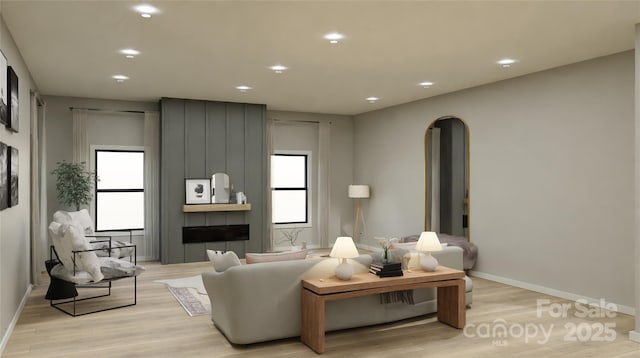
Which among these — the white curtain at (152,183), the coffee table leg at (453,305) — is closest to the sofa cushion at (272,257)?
the coffee table leg at (453,305)

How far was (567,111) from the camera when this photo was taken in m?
5.88

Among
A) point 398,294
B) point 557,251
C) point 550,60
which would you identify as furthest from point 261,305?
point 550,60

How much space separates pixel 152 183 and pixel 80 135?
1368mm

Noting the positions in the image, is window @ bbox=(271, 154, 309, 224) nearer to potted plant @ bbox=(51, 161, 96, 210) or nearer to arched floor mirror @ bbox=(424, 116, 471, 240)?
arched floor mirror @ bbox=(424, 116, 471, 240)

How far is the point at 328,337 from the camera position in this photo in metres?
4.41

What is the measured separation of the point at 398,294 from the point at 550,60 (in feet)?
10.4

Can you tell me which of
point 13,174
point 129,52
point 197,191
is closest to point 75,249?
point 13,174

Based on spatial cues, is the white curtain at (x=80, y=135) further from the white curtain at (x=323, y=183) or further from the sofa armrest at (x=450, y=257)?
the sofa armrest at (x=450, y=257)

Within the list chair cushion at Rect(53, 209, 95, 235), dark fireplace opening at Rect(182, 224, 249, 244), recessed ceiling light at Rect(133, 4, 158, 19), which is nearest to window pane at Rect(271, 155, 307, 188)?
dark fireplace opening at Rect(182, 224, 249, 244)

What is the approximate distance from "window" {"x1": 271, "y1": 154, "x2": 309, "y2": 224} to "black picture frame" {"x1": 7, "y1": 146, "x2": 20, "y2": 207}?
5.27 m

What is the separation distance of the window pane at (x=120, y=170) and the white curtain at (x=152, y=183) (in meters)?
0.16

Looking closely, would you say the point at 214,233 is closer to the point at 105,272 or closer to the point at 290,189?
the point at 290,189

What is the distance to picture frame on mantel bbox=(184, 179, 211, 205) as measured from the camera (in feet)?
27.8

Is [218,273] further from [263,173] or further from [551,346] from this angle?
[263,173]
